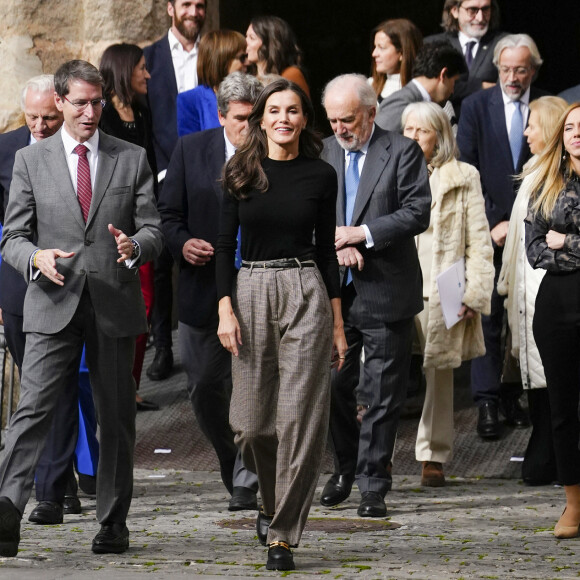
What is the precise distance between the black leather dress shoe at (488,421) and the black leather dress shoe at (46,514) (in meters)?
3.01

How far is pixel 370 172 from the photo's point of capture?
26.0ft

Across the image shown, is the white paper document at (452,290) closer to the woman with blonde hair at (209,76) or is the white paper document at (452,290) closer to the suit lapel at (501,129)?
the suit lapel at (501,129)

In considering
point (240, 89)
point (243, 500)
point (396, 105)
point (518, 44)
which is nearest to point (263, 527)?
point (243, 500)

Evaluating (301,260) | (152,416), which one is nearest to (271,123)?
(301,260)

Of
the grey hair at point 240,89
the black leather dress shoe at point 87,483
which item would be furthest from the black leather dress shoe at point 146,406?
the grey hair at point 240,89

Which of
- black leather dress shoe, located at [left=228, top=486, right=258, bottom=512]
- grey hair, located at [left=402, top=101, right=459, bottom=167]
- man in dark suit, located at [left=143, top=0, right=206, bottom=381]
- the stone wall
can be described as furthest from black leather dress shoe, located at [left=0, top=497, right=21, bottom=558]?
the stone wall

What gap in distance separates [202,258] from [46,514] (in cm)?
151

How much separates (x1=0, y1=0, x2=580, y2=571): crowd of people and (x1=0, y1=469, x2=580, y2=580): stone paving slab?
0.15 m

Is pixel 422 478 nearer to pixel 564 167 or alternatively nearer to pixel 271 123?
pixel 564 167

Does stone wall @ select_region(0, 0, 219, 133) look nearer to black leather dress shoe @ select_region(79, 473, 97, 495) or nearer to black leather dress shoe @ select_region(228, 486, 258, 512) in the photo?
black leather dress shoe @ select_region(79, 473, 97, 495)

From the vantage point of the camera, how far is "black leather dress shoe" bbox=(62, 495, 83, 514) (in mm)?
7969

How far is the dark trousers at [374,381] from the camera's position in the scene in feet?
26.1

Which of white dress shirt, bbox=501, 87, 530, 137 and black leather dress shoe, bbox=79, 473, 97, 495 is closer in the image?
black leather dress shoe, bbox=79, 473, 97, 495

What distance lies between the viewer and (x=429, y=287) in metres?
8.81
